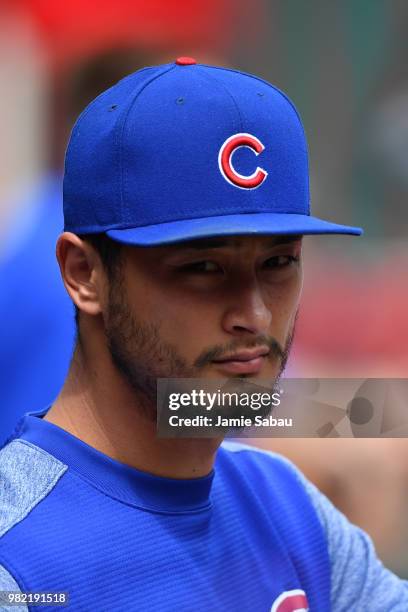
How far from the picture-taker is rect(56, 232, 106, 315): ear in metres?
1.93

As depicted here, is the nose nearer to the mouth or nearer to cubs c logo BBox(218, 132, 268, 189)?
the mouth

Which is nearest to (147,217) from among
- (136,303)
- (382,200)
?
(136,303)

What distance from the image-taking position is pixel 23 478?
182 centimetres

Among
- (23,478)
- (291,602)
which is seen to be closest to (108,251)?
(23,478)

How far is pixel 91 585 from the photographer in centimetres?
174

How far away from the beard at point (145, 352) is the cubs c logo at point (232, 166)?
267 millimetres

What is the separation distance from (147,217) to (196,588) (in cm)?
67

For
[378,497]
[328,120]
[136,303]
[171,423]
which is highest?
[328,120]

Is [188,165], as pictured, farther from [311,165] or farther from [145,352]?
[311,165]

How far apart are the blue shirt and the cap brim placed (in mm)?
396

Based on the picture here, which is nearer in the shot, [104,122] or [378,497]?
[104,122]

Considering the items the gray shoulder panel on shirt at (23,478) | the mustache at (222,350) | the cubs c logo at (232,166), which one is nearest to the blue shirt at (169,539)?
the gray shoulder panel on shirt at (23,478)

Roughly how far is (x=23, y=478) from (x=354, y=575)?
0.78m

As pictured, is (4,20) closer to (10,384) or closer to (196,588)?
(10,384)
